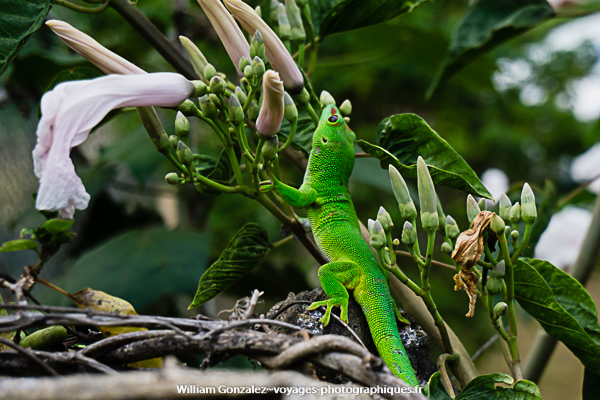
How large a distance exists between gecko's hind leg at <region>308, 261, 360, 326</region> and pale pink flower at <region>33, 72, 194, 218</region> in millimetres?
337

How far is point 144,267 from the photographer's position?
3.68ft

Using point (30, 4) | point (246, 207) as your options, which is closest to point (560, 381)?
point (246, 207)

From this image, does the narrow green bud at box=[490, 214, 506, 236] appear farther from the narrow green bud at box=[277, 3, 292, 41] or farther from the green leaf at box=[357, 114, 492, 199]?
the narrow green bud at box=[277, 3, 292, 41]

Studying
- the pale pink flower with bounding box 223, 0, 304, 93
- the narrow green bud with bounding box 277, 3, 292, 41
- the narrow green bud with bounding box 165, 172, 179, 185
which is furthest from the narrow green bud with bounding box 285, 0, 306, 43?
the narrow green bud with bounding box 165, 172, 179, 185

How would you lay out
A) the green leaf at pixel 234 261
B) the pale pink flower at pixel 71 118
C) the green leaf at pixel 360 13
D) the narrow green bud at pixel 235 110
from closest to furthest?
the pale pink flower at pixel 71 118, the narrow green bud at pixel 235 110, the green leaf at pixel 234 261, the green leaf at pixel 360 13

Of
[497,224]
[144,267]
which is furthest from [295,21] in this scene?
[144,267]

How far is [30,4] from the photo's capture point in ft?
2.12

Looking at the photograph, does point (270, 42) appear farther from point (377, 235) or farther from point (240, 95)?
point (377, 235)

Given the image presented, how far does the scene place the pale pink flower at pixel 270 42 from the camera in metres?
0.60

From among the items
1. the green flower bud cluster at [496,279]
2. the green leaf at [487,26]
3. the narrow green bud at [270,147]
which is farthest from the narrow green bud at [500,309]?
the green leaf at [487,26]

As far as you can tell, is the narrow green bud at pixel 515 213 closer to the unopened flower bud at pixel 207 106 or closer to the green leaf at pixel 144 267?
the unopened flower bud at pixel 207 106

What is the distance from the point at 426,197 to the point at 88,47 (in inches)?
19.0

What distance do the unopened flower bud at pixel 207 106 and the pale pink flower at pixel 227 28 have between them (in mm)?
94

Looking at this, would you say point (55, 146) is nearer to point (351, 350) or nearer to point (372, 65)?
point (351, 350)
